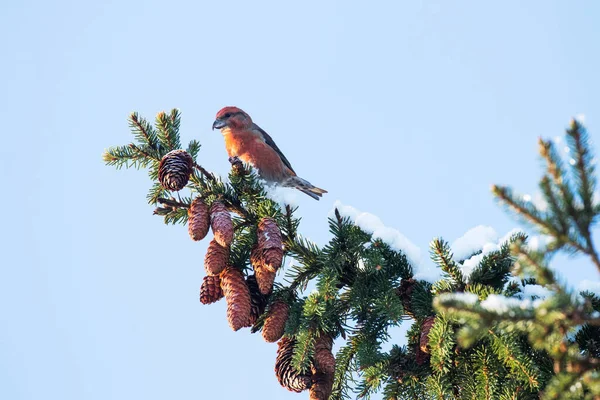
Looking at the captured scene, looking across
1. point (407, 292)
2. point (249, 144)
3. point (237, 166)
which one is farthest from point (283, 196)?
point (249, 144)

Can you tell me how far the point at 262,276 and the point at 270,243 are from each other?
132 mm

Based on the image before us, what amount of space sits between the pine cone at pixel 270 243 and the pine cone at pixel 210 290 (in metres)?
0.27

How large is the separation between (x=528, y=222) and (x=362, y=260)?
1396 millimetres

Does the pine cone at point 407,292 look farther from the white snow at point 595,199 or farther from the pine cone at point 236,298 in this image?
the white snow at point 595,199

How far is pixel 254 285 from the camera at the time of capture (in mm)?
2621

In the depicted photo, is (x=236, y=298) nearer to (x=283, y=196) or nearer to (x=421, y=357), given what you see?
(x=283, y=196)

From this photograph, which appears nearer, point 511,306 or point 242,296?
point 511,306

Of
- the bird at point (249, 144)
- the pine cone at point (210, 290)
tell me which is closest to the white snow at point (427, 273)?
the pine cone at point (210, 290)

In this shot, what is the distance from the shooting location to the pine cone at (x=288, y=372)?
2.41 metres

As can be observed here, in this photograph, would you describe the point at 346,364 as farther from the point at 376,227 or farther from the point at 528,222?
the point at 528,222

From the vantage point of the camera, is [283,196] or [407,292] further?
[283,196]

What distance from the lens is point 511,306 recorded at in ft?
4.00

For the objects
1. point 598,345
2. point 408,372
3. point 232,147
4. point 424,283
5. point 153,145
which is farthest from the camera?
point 232,147

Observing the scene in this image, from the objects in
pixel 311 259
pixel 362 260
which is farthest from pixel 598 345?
pixel 311 259
